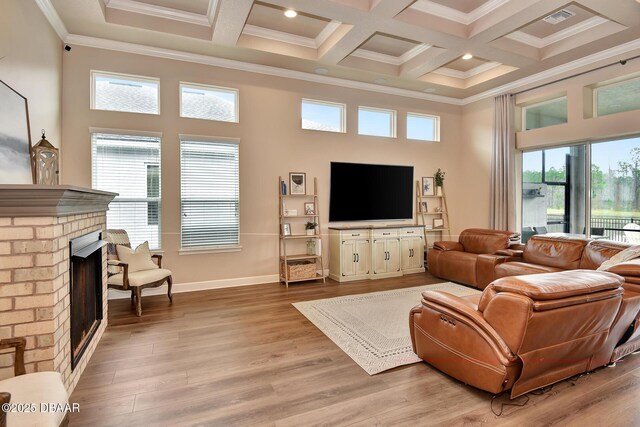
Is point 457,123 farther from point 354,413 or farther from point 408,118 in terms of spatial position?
point 354,413

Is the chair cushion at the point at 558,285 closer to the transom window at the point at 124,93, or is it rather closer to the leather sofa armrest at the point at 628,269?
the leather sofa armrest at the point at 628,269

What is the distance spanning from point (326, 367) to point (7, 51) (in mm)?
3794

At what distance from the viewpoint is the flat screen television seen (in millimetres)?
6051

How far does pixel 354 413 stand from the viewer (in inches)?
84.4

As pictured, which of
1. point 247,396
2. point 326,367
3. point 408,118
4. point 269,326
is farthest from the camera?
Answer: point 408,118

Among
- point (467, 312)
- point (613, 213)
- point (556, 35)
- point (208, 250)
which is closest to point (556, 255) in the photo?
point (613, 213)

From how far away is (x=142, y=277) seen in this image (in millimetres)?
4059

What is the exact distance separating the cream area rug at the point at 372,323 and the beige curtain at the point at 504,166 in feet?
5.85

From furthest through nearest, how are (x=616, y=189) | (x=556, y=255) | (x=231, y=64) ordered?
(x=231, y=64), (x=616, y=189), (x=556, y=255)

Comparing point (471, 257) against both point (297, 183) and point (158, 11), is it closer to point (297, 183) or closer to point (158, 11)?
point (297, 183)

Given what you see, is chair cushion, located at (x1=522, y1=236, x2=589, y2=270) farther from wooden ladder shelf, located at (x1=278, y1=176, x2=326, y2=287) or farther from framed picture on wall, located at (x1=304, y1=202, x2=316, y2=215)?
framed picture on wall, located at (x1=304, y1=202, x2=316, y2=215)

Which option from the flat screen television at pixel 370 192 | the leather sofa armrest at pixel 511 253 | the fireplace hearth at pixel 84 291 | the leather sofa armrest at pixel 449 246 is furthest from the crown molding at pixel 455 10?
the fireplace hearth at pixel 84 291

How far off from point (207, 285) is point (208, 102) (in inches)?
111

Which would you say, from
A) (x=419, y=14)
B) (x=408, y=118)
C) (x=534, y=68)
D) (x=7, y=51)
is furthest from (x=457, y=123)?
(x=7, y=51)
